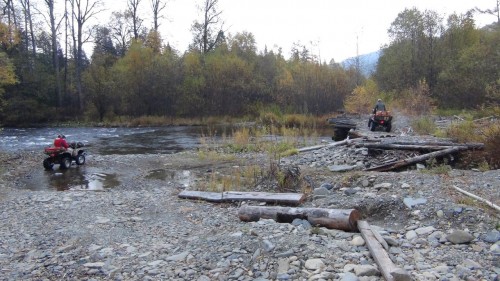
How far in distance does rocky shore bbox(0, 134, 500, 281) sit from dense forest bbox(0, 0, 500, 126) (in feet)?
72.4

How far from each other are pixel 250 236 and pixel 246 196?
2050mm

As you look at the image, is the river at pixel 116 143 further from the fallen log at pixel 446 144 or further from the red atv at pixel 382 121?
the fallen log at pixel 446 144

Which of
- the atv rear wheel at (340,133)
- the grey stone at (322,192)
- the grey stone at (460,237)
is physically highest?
the atv rear wheel at (340,133)

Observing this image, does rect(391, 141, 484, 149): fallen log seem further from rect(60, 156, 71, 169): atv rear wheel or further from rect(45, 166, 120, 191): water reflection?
rect(60, 156, 71, 169): atv rear wheel

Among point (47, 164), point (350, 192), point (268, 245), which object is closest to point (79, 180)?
point (47, 164)

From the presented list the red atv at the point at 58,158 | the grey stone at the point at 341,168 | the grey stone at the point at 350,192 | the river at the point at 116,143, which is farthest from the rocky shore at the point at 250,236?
the river at the point at 116,143

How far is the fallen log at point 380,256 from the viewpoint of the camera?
3358 millimetres

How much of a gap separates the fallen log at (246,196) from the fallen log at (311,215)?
0.63 metres

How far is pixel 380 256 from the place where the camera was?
3.88m

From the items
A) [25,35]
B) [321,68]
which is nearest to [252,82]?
[321,68]

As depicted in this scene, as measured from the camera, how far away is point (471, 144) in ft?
32.3

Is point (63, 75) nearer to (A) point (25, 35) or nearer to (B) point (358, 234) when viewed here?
(A) point (25, 35)

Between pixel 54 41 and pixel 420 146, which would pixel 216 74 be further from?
pixel 420 146

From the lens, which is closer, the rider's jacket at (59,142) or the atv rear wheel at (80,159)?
the rider's jacket at (59,142)
